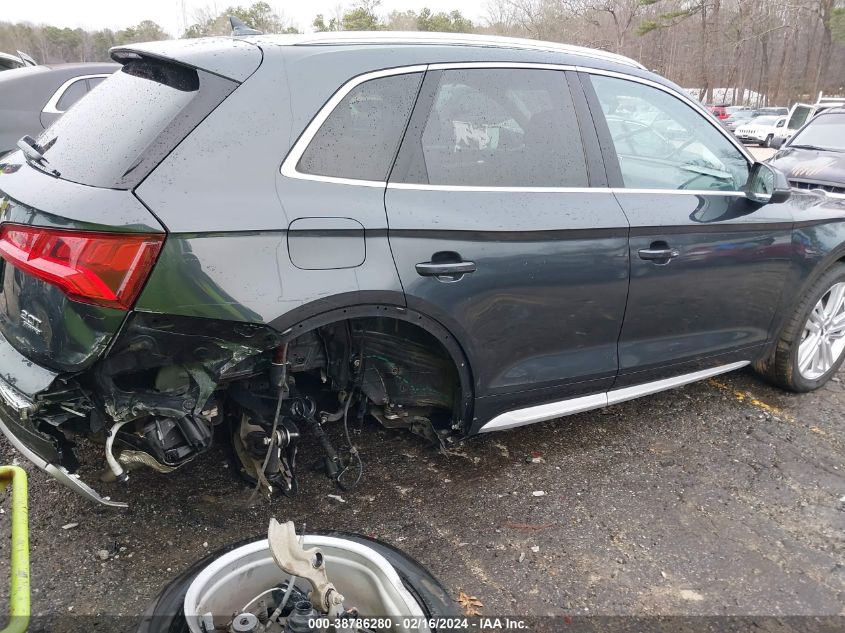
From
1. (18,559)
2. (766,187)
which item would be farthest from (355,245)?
(766,187)

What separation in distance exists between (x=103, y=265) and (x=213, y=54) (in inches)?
33.4

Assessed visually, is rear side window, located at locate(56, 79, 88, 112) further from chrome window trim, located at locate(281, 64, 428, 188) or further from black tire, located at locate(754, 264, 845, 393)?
→ black tire, located at locate(754, 264, 845, 393)

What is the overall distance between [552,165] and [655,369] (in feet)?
3.88

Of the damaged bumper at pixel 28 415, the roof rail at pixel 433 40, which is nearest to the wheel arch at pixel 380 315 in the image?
the damaged bumper at pixel 28 415

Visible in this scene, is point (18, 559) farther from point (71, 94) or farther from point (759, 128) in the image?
point (759, 128)

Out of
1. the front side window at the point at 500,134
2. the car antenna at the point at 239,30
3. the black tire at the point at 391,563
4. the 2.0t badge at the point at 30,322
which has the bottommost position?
the black tire at the point at 391,563

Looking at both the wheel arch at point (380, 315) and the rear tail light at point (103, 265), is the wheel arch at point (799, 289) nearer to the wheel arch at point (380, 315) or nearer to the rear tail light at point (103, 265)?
the wheel arch at point (380, 315)

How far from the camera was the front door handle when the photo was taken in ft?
9.89

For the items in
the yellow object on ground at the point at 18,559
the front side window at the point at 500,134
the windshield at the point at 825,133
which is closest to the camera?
the yellow object on ground at the point at 18,559

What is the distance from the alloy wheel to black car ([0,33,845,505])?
31.8 inches

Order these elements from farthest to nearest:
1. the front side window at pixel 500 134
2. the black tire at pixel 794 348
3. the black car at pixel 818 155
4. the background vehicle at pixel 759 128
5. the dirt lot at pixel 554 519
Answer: the background vehicle at pixel 759 128 → the black car at pixel 818 155 → the black tire at pixel 794 348 → the front side window at pixel 500 134 → the dirt lot at pixel 554 519

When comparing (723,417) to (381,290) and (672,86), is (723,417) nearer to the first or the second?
(672,86)

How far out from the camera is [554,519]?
2.90 m

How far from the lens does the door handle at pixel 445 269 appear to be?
2484 mm
